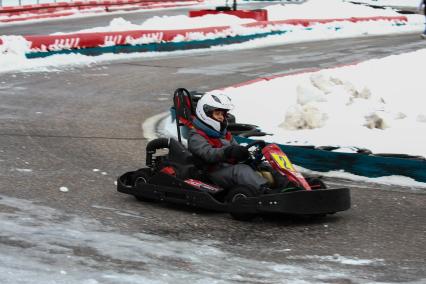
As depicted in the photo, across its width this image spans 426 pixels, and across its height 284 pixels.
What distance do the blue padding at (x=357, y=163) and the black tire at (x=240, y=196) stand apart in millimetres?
2257

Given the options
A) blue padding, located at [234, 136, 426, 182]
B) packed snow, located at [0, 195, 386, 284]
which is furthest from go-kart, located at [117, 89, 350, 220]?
blue padding, located at [234, 136, 426, 182]

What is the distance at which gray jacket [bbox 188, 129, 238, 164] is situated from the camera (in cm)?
776

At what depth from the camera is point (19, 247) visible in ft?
20.7

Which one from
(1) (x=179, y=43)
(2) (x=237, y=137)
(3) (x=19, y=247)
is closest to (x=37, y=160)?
(2) (x=237, y=137)

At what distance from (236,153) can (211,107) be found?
541 mm

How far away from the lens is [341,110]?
38.2 feet

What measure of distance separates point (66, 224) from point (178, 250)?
3.62 feet

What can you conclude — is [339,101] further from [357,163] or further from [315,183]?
[315,183]

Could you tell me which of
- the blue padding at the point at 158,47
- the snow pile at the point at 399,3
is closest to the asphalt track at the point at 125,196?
the blue padding at the point at 158,47

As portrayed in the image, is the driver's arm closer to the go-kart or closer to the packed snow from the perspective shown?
the go-kart

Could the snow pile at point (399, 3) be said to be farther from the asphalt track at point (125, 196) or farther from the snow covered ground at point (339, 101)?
the asphalt track at point (125, 196)

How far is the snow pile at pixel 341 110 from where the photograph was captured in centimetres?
1042

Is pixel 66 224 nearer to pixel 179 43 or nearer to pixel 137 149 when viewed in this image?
pixel 137 149

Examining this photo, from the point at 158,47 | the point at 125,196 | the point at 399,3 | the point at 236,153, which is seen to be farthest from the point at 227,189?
the point at 399,3
